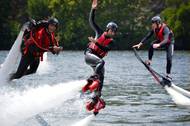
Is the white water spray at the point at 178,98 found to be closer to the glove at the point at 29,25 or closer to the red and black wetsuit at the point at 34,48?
the red and black wetsuit at the point at 34,48

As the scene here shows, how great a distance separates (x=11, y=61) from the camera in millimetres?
29734

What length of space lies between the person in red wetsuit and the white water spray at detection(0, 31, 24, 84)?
0.27m

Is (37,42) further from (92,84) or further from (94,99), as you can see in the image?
(94,99)

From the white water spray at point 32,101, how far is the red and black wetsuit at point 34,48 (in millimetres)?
1452

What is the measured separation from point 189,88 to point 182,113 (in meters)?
18.0

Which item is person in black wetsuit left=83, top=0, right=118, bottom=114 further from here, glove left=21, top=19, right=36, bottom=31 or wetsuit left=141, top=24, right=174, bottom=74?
glove left=21, top=19, right=36, bottom=31

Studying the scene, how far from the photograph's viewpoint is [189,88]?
60438 millimetres

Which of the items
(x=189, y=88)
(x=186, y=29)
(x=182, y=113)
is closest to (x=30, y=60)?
(x=182, y=113)

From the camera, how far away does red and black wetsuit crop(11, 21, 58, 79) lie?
28906 mm

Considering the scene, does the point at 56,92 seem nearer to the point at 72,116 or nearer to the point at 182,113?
the point at 72,116

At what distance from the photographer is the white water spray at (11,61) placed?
29453mm

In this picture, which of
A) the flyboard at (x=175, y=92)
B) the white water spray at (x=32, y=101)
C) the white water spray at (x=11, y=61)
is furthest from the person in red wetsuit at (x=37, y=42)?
the flyboard at (x=175, y=92)

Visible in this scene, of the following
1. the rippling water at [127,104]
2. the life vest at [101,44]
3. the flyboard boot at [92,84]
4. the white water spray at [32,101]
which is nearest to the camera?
the flyboard boot at [92,84]

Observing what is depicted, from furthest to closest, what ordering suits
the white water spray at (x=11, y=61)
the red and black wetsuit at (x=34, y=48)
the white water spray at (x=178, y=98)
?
1. the white water spray at (x=178, y=98)
2. the white water spray at (x=11, y=61)
3. the red and black wetsuit at (x=34, y=48)
